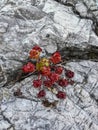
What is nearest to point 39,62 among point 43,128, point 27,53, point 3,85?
point 27,53

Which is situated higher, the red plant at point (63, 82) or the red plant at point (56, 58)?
the red plant at point (56, 58)

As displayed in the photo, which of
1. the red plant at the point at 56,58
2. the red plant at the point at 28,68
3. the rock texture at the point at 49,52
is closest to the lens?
the rock texture at the point at 49,52

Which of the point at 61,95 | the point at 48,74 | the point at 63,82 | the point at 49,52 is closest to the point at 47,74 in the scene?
the point at 48,74

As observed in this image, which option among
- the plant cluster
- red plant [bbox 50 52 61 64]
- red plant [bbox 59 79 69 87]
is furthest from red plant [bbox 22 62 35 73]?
red plant [bbox 59 79 69 87]

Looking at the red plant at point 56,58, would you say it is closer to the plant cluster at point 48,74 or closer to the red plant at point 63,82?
the plant cluster at point 48,74

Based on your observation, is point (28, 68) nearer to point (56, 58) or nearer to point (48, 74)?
point (48, 74)

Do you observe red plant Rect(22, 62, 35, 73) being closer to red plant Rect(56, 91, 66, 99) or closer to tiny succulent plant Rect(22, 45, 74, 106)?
tiny succulent plant Rect(22, 45, 74, 106)

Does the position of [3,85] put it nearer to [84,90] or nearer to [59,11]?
[84,90]

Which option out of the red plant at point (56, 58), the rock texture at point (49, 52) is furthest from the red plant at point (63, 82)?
the red plant at point (56, 58)
